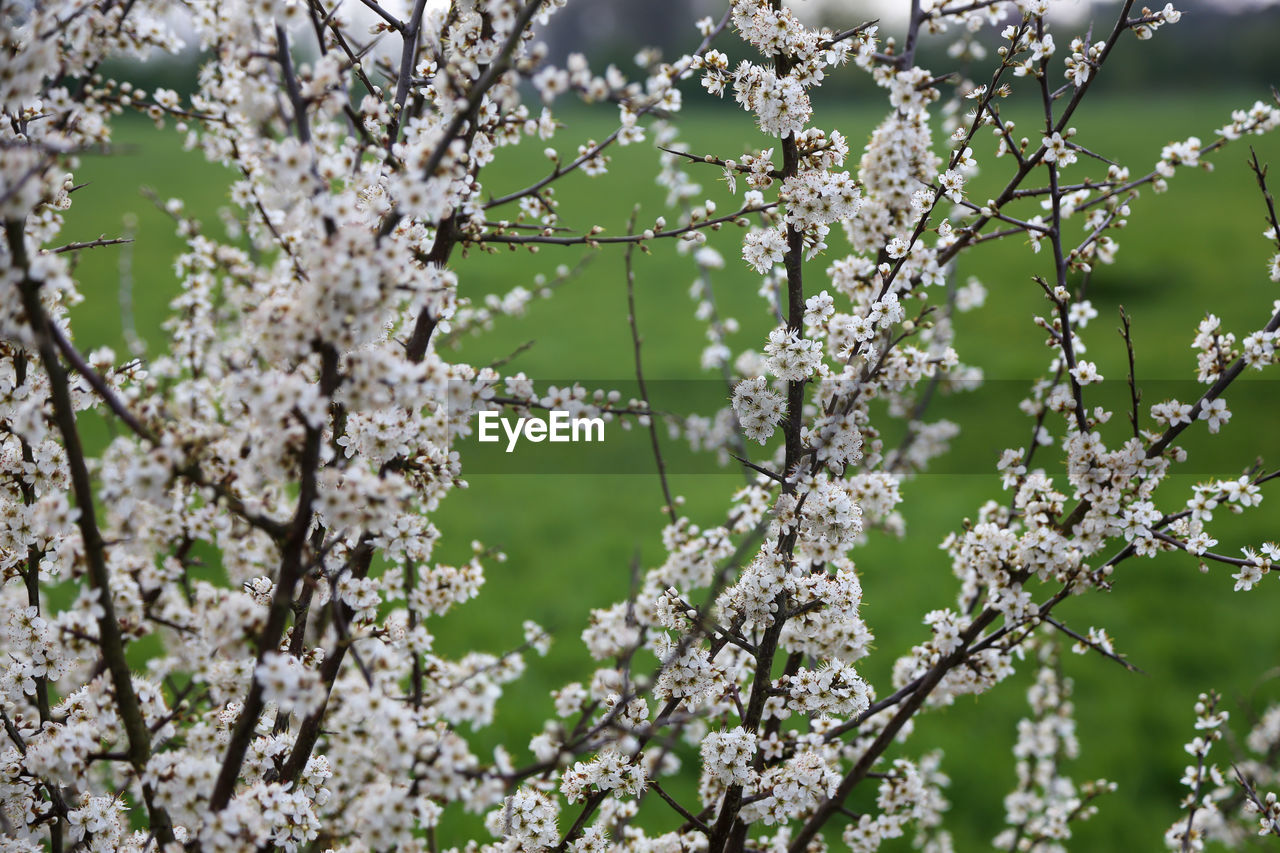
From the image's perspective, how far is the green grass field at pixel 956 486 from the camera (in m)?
6.12

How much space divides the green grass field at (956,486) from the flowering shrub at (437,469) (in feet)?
2.11

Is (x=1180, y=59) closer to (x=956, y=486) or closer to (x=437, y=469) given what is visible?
(x=956, y=486)

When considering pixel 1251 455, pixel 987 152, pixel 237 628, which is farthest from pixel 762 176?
pixel 987 152

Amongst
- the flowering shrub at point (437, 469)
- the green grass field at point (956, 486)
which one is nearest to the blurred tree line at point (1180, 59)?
the green grass field at point (956, 486)

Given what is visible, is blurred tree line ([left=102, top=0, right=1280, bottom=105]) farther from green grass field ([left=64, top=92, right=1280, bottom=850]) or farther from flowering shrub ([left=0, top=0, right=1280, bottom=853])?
flowering shrub ([left=0, top=0, right=1280, bottom=853])

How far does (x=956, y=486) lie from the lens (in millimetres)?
10242

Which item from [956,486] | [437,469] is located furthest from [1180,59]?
[437,469]

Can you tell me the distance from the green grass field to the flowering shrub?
0.64 metres

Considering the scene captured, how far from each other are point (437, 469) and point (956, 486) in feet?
29.5

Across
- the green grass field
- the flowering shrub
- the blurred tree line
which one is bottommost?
the flowering shrub

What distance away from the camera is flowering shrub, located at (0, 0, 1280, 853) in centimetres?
157

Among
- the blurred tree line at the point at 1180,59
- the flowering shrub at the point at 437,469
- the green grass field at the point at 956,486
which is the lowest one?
the flowering shrub at the point at 437,469

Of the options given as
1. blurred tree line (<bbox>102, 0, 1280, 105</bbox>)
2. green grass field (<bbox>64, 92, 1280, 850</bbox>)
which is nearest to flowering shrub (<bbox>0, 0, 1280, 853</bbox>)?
green grass field (<bbox>64, 92, 1280, 850</bbox>)

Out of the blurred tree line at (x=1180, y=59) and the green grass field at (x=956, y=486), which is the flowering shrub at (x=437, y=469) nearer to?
the green grass field at (x=956, y=486)
